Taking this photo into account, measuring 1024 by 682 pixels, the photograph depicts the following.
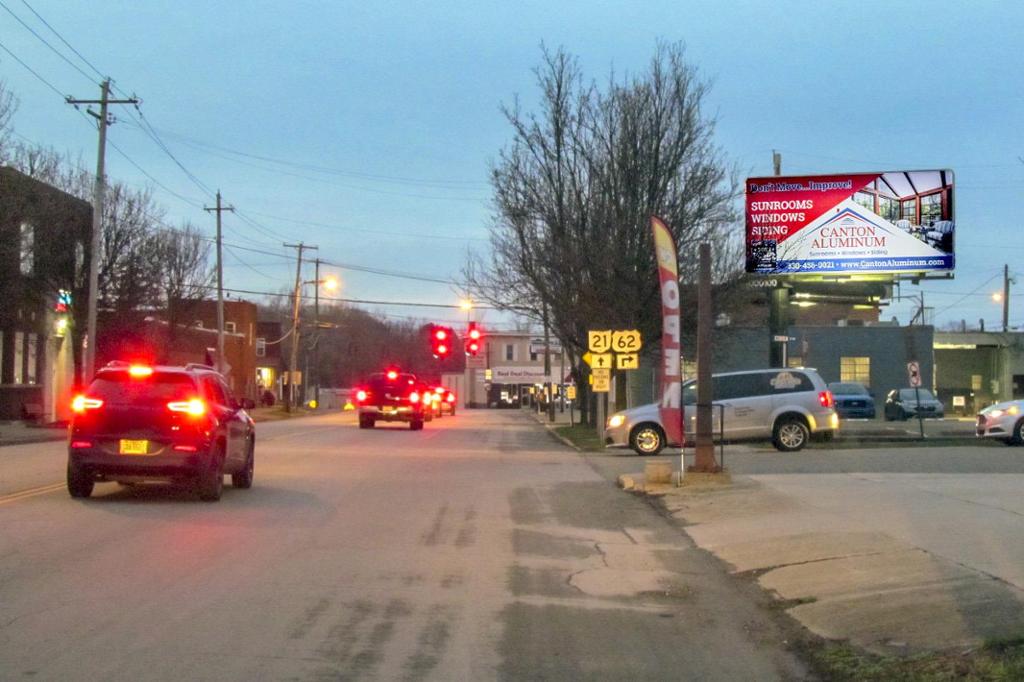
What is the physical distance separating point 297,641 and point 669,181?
26.4 metres

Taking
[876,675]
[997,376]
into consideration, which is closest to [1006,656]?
[876,675]

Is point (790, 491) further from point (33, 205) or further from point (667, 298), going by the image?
point (33, 205)

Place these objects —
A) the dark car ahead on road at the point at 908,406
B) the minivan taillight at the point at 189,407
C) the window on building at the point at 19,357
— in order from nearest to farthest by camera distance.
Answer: the minivan taillight at the point at 189,407 → the window on building at the point at 19,357 → the dark car ahead on road at the point at 908,406

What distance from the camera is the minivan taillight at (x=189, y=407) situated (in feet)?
44.7

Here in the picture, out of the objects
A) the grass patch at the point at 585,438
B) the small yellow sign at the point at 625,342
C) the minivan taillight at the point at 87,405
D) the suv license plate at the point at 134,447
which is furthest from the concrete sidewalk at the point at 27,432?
the suv license plate at the point at 134,447

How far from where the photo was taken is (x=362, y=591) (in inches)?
341

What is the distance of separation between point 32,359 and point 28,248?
36.3ft

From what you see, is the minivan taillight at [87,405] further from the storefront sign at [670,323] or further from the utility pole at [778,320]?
the utility pole at [778,320]

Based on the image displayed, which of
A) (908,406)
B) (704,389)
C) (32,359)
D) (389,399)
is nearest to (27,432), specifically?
(32,359)

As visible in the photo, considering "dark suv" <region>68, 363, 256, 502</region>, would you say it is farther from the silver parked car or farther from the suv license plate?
the silver parked car

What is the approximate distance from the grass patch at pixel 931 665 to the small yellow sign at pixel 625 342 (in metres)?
20.8

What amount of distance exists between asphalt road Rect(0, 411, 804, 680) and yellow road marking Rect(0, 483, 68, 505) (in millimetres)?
41

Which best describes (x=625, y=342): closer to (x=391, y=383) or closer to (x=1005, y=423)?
(x=1005, y=423)

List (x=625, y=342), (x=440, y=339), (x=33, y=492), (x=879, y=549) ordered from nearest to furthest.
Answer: (x=879, y=549) → (x=33, y=492) → (x=625, y=342) → (x=440, y=339)
